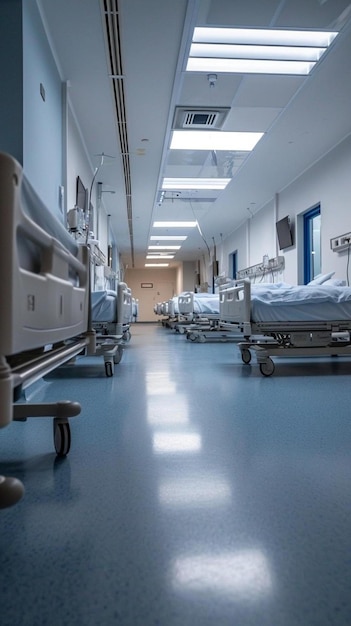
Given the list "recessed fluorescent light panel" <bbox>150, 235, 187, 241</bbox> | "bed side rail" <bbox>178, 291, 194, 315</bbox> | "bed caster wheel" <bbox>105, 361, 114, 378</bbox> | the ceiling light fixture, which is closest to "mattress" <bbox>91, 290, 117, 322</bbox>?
"bed caster wheel" <bbox>105, 361, 114, 378</bbox>

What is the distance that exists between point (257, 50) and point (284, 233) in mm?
4333

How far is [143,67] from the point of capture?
13.1 feet

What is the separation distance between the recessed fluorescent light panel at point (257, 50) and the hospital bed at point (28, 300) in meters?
2.86

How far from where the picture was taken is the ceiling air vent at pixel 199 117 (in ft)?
15.7

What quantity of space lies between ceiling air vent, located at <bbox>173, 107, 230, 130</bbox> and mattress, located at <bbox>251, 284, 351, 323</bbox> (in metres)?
2.57

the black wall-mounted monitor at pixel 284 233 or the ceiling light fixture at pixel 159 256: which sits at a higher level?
the ceiling light fixture at pixel 159 256

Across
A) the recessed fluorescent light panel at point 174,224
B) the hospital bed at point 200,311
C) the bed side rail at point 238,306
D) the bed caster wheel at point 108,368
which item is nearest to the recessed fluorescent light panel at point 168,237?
the recessed fluorescent light panel at point 174,224

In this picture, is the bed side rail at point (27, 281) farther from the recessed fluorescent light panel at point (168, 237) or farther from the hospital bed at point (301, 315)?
the recessed fluorescent light panel at point (168, 237)

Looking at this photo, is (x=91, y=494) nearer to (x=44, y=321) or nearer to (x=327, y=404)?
Result: (x=44, y=321)

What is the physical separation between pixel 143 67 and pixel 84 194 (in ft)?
6.45

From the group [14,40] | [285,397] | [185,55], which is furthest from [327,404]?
[185,55]

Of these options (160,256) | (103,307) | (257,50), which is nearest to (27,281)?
(103,307)

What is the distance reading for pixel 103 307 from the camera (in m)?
3.79

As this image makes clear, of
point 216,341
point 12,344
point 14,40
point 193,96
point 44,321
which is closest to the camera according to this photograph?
point 12,344
